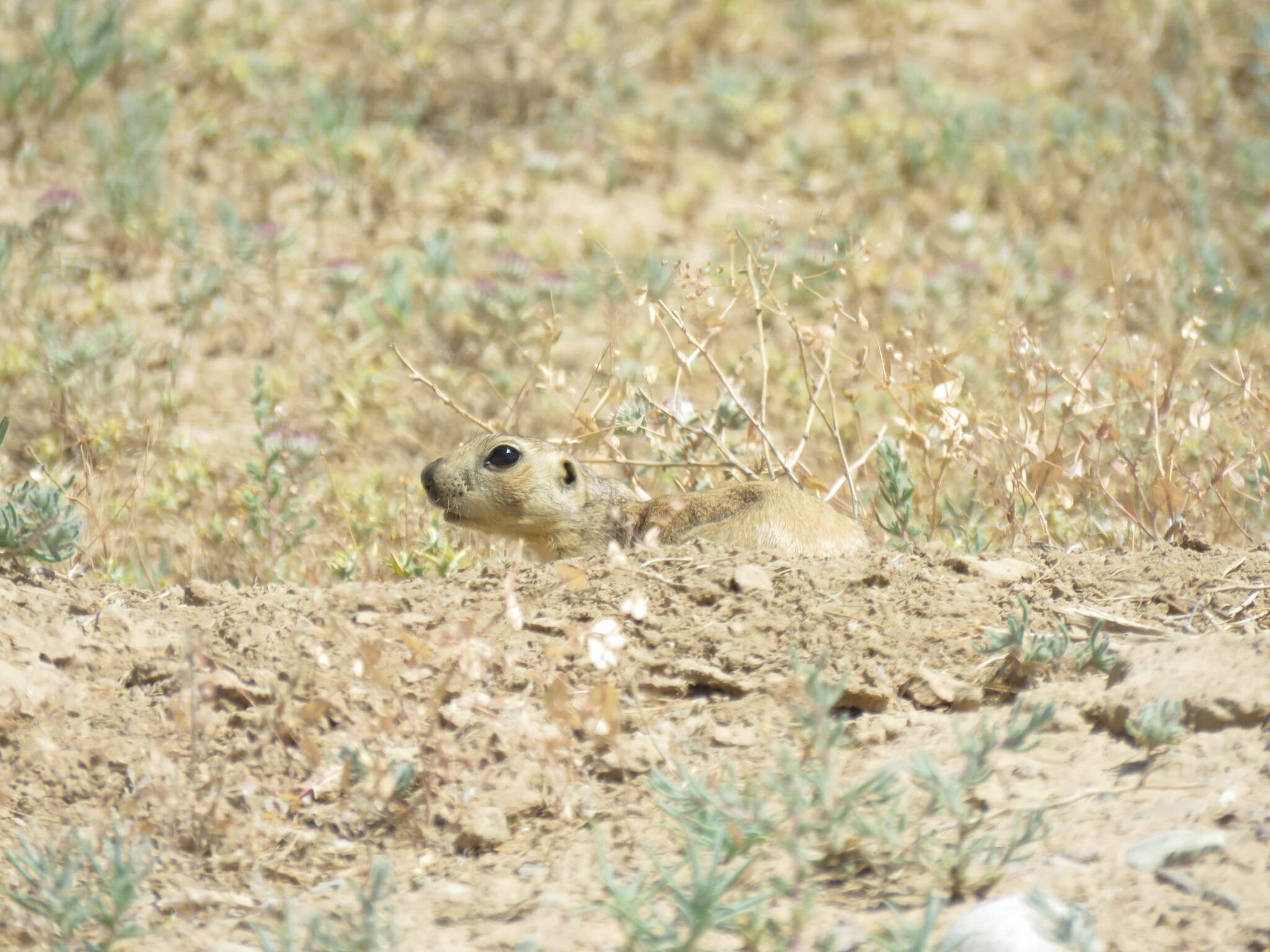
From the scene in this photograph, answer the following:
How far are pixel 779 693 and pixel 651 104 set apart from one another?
6.68 meters

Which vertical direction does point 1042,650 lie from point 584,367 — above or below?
above

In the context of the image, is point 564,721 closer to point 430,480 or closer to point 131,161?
point 430,480

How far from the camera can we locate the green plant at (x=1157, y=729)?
2.78m

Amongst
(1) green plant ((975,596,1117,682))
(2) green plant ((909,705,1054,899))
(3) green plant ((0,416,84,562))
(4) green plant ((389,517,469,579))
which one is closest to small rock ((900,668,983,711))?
(1) green plant ((975,596,1117,682))

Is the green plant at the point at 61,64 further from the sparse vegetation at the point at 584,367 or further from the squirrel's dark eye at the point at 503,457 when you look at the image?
the squirrel's dark eye at the point at 503,457

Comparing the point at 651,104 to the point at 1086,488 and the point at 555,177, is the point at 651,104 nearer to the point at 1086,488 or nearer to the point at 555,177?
the point at 555,177

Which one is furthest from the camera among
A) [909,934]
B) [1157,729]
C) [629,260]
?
[629,260]

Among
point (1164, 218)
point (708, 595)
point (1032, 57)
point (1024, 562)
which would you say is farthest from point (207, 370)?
point (1032, 57)

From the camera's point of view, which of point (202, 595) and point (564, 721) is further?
point (202, 595)

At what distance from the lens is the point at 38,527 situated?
144 inches

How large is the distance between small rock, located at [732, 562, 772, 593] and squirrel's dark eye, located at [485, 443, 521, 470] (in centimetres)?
171

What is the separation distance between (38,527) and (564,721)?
1.61m

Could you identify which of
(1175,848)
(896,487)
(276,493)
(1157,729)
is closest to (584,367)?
(276,493)

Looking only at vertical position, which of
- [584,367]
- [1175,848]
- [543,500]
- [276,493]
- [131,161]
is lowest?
[584,367]
